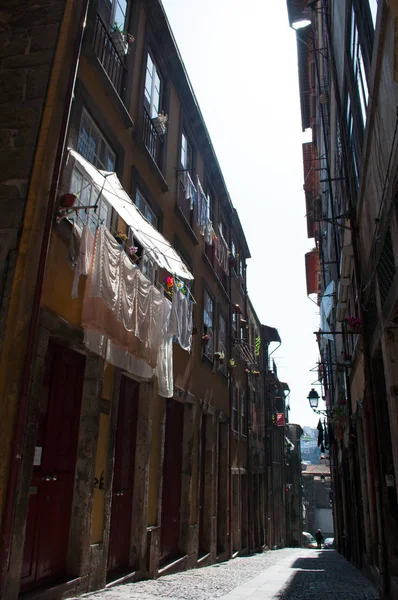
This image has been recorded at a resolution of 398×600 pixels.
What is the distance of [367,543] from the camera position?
1130cm

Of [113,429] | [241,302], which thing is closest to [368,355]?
[113,429]

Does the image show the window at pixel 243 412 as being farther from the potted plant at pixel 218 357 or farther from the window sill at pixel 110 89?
the window sill at pixel 110 89

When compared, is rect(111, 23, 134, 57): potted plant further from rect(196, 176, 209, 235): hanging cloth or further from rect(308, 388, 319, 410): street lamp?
rect(308, 388, 319, 410): street lamp

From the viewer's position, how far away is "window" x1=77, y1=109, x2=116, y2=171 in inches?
298

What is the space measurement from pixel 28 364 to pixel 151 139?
701cm

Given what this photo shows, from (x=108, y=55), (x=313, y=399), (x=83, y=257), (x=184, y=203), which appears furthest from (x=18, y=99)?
(x=313, y=399)

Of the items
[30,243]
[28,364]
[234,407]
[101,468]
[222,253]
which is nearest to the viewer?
[28,364]

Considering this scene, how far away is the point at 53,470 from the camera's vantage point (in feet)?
20.6

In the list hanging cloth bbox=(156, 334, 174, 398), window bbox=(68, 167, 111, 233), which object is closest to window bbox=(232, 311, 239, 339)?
hanging cloth bbox=(156, 334, 174, 398)

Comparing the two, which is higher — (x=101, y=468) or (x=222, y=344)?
(x=222, y=344)

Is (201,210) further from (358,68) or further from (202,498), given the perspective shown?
(202,498)

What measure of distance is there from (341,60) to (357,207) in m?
3.95

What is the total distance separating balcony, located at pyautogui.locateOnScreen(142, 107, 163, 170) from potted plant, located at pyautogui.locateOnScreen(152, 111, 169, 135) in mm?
69

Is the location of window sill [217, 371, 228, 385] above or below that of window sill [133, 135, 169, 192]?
below
